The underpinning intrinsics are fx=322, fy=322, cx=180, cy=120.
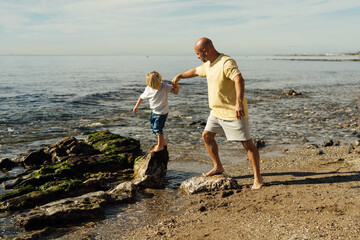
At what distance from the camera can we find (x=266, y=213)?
5.14m

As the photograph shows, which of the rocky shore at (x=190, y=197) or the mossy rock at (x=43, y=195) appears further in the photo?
the mossy rock at (x=43, y=195)

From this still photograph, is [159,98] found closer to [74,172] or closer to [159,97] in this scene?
[159,97]

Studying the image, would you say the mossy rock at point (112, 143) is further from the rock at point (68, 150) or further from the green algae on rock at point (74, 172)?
the rock at point (68, 150)

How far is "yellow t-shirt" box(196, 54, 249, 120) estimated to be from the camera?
5.62 m

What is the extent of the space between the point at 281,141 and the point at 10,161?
8733 mm

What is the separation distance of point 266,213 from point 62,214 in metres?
3.39

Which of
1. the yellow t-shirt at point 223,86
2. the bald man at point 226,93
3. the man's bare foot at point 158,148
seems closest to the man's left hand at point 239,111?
the bald man at point 226,93

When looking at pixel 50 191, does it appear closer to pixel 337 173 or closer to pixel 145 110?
pixel 337 173

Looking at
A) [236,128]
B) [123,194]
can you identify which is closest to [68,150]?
[123,194]

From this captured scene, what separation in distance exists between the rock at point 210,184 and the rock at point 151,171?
83 cm

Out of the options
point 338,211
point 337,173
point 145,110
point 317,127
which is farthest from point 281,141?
point 145,110

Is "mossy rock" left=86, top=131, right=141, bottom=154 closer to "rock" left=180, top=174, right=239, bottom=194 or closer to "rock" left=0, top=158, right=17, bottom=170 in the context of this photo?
"rock" left=0, top=158, right=17, bottom=170

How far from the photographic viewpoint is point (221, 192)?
20.8 feet

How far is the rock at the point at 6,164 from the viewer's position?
9.00m
